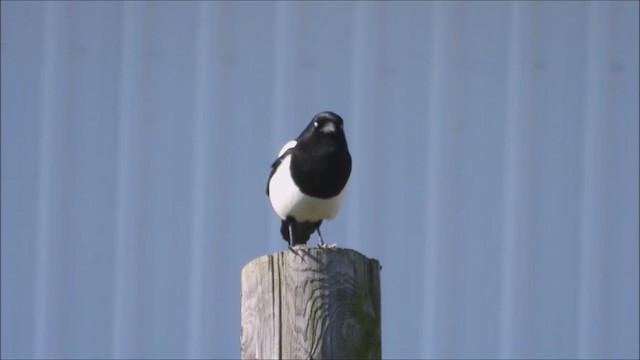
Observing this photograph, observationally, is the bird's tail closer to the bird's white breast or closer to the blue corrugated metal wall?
the bird's white breast

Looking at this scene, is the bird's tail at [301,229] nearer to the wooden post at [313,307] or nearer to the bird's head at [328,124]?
the bird's head at [328,124]

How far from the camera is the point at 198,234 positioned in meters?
7.03

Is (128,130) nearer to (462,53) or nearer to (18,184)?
(18,184)

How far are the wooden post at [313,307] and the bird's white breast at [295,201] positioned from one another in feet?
5.76

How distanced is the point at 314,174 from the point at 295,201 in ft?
0.38

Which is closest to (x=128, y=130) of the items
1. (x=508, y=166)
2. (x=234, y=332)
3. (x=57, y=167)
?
(x=57, y=167)

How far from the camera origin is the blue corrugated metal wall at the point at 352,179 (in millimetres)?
7008

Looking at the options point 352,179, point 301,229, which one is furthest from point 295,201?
point 352,179

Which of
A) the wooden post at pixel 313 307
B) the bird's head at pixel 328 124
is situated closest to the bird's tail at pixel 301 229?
the bird's head at pixel 328 124

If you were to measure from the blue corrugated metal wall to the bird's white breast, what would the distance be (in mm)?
1111

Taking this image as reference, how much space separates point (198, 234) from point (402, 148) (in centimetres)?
72

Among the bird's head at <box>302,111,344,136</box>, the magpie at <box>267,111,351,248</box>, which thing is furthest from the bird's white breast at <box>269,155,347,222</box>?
the bird's head at <box>302,111,344,136</box>

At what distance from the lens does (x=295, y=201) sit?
5.78 meters

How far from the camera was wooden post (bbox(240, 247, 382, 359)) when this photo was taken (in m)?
3.89
